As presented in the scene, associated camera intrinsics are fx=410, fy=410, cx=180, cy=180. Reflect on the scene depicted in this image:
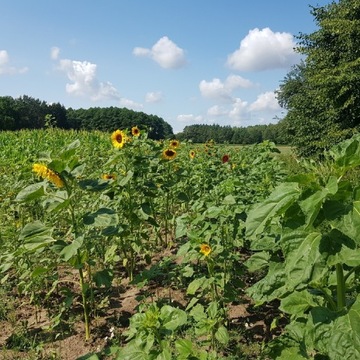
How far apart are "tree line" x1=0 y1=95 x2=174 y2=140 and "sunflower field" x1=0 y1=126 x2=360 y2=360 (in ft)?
124

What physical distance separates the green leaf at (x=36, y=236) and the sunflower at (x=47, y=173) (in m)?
0.33

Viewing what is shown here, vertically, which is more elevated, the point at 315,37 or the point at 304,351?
the point at 315,37

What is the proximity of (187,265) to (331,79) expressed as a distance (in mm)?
15541

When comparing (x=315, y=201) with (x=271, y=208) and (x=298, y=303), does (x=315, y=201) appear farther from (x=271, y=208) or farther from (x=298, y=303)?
(x=298, y=303)

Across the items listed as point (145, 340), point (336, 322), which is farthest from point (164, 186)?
point (336, 322)

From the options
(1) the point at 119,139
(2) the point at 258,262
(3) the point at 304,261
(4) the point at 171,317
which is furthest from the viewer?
(1) the point at 119,139

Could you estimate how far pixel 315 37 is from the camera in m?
18.5

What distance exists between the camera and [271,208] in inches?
55.0

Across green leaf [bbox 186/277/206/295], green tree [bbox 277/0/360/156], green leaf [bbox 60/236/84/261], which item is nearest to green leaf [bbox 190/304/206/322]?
green leaf [bbox 186/277/206/295]

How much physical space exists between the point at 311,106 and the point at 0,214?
18632 millimetres

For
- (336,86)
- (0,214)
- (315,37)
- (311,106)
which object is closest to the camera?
(0,214)

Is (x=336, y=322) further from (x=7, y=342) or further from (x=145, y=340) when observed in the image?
(x=7, y=342)

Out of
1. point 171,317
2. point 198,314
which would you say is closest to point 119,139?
point 198,314

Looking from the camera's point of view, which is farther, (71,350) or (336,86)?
(336,86)
